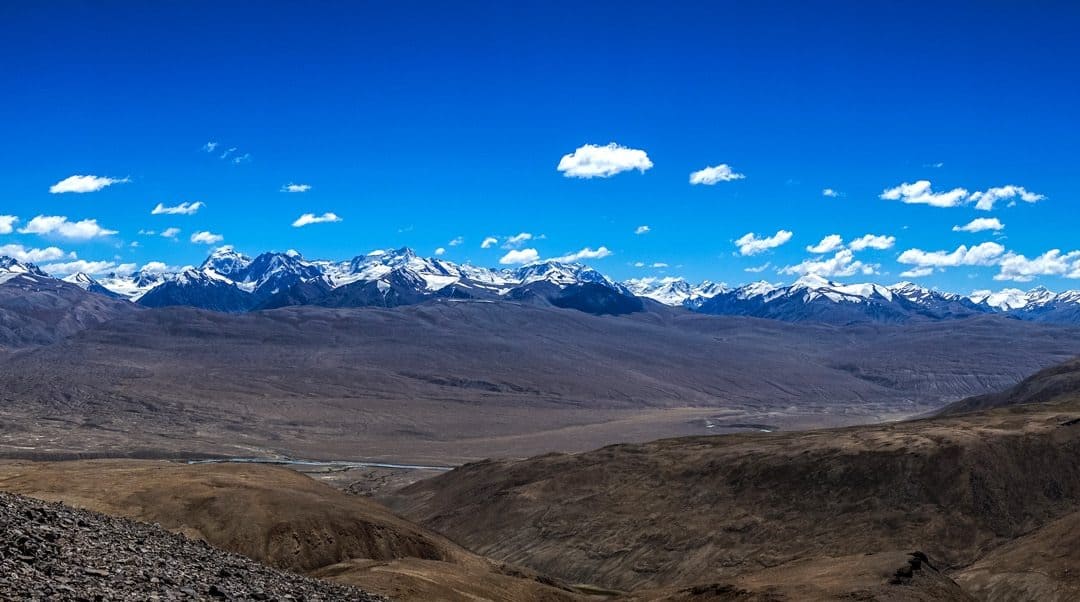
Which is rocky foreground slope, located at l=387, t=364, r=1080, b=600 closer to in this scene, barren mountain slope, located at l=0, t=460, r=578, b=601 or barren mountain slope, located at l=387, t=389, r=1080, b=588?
barren mountain slope, located at l=387, t=389, r=1080, b=588

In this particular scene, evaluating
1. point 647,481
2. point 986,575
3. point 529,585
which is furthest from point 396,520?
point 986,575

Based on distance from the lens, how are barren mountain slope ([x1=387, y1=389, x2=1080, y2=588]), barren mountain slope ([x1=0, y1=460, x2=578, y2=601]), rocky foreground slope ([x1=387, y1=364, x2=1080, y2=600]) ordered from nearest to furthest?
barren mountain slope ([x1=0, y1=460, x2=578, y2=601]) → rocky foreground slope ([x1=387, y1=364, x2=1080, y2=600]) → barren mountain slope ([x1=387, y1=389, x2=1080, y2=588])

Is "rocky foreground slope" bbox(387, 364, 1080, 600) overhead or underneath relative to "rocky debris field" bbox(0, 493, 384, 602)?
underneath

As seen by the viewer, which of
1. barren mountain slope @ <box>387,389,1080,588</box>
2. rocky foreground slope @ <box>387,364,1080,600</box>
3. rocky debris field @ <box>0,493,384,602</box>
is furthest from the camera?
barren mountain slope @ <box>387,389,1080,588</box>

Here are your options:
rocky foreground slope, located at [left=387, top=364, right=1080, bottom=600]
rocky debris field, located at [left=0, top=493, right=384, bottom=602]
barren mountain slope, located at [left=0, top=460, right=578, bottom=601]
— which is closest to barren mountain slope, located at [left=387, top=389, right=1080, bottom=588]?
rocky foreground slope, located at [left=387, top=364, right=1080, bottom=600]

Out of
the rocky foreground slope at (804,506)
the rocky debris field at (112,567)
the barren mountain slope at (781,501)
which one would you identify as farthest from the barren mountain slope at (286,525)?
the barren mountain slope at (781,501)

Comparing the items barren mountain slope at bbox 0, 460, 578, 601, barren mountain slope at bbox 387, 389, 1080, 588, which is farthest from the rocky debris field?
barren mountain slope at bbox 387, 389, 1080, 588

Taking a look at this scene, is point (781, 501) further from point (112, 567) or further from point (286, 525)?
point (112, 567)

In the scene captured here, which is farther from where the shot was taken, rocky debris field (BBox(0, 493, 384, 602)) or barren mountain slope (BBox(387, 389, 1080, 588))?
barren mountain slope (BBox(387, 389, 1080, 588))

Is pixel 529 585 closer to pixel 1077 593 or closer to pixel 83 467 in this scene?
pixel 1077 593

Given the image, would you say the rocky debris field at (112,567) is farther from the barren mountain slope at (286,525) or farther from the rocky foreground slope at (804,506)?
the rocky foreground slope at (804,506)
